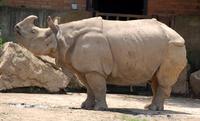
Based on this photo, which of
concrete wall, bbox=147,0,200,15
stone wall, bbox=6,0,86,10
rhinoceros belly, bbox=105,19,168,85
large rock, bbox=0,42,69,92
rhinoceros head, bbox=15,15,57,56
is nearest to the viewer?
rhinoceros head, bbox=15,15,57,56

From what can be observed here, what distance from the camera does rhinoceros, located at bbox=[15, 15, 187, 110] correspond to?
10680 millimetres

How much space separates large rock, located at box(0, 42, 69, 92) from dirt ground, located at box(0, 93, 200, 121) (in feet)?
1.29

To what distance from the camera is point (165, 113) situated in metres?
11.1

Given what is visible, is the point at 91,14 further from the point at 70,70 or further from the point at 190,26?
the point at 70,70

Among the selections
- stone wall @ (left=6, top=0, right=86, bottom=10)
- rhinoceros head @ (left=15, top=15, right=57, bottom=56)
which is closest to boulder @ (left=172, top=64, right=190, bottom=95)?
stone wall @ (left=6, top=0, right=86, bottom=10)

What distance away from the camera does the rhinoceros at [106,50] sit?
1068cm

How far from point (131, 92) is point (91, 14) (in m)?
2.35

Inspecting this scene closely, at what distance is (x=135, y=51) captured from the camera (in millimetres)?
10984

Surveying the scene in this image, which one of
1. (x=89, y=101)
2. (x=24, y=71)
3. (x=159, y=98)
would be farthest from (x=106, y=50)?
(x=24, y=71)

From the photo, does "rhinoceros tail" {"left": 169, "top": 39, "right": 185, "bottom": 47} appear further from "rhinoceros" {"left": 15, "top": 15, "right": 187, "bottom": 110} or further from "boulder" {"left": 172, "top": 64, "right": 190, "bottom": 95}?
"boulder" {"left": 172, "top": 64, "right": 190, "bottom": 95}

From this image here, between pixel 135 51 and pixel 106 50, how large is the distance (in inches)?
22.1

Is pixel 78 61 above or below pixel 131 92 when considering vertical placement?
above

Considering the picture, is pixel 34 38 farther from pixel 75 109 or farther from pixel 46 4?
pixel 46 4

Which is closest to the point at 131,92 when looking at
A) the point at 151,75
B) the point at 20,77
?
the point at 20,77
